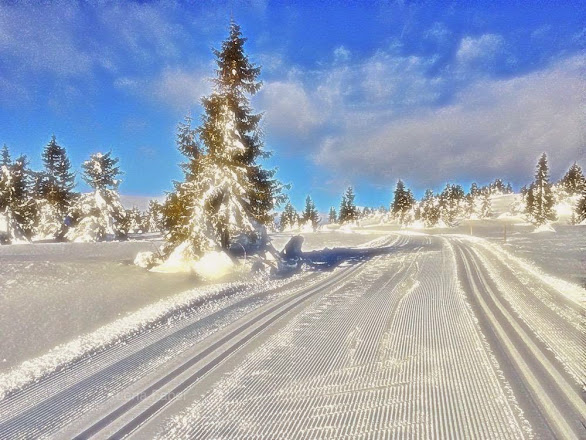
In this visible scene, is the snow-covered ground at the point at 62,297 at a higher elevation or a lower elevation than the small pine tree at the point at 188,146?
lower

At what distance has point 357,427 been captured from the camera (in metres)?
3.10

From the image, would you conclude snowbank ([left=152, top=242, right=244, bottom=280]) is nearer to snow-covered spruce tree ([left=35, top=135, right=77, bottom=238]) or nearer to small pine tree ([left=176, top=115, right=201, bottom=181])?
small pine tree ([left=176, top=115, right=201, bottom=181])

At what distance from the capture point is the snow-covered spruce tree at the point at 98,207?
35.4m

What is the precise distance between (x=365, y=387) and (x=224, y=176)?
11361 millimetres

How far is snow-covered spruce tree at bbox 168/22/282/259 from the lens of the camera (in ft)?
44.2

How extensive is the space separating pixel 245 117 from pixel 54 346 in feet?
38.7

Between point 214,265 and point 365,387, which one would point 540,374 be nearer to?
point 365,387

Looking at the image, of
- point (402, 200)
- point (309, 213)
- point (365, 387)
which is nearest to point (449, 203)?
point (402, 200)

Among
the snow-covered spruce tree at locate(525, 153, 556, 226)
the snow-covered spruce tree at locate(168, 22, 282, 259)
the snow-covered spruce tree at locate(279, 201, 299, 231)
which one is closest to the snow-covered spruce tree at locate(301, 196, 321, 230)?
the snow-covered spruce tree at locate(279, 201, 299, 231)

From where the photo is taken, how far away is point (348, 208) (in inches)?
3497

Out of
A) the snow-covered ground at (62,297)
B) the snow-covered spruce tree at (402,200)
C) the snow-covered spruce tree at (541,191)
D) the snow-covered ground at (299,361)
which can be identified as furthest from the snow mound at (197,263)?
the snow-covered spruce tree at (402,200)

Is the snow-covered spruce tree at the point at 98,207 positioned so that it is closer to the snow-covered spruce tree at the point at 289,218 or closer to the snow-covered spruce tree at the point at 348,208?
the snow-covered spruce tree at the point at 348,208

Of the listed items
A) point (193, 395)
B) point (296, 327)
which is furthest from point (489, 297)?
point (193, 395)

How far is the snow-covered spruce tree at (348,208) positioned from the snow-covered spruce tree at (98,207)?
59324 millimetres
